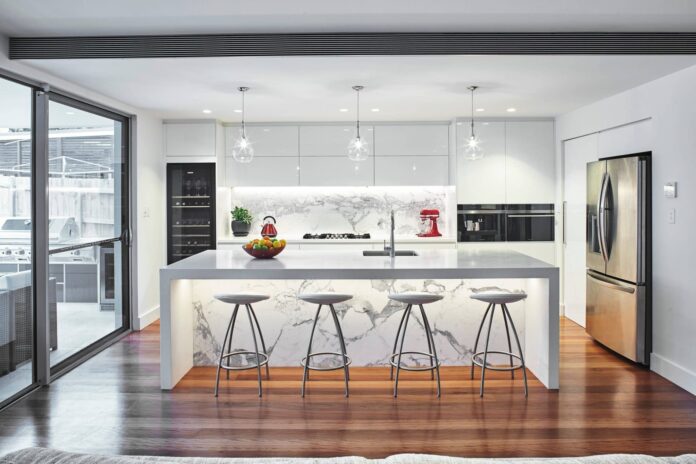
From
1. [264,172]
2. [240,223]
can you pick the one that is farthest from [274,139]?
[240,223]

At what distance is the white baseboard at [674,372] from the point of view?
408cm

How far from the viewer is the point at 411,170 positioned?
23.0ft

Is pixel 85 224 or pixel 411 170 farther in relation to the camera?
pixel 411 170

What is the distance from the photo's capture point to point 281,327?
15.2ft

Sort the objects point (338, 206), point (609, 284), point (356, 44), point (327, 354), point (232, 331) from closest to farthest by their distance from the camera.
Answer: point (356, 44) < point (232, 331) < point (327, 354) < point (609, 284) < point (338, 206)

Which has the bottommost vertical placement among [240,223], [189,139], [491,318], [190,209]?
[491,318]

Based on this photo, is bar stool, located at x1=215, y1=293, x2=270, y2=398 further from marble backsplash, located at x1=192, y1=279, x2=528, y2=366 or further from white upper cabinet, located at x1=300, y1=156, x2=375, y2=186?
white upper cabinet, located at x1=300, y1=156, x2=375, y2=186

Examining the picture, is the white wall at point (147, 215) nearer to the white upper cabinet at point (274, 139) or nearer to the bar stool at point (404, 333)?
the white upper cabinet at point (274, 139)

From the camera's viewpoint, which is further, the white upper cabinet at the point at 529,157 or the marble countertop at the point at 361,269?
the white upper cabinet at the point at 529,157

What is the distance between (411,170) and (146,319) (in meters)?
3.54

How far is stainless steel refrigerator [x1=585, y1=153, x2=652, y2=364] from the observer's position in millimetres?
4617

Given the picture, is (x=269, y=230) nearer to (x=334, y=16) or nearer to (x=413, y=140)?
(x=413, y=140)

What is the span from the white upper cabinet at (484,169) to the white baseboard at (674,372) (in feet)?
8.77

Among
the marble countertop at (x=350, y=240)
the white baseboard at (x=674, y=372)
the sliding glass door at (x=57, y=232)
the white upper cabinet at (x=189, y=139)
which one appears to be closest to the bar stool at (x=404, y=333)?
the white baseboard at (x=674, y=372)
